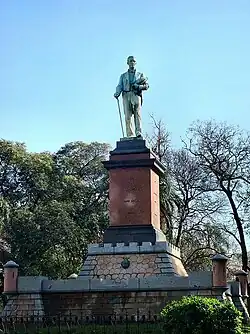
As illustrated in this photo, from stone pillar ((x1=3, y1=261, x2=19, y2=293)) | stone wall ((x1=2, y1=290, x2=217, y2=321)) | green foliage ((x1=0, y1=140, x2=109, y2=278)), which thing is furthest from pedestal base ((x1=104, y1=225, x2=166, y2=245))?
green foliage ((x1=0, y1=140, x2=109, y2=278))

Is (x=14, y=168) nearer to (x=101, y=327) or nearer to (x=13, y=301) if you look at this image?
(x=13, y=301)

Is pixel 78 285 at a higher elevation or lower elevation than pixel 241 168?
lower

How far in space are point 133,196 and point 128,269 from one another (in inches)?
106

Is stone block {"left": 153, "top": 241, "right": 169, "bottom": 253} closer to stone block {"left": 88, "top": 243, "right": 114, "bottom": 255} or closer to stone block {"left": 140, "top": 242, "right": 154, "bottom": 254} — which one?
stone block {"left": 140, "top": 242, "right": 154, "bottom": 254}

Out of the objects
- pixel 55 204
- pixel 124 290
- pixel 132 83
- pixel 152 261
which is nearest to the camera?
pixel 124 290

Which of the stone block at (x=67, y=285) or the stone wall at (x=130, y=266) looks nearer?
the stone block at (x=67, y=285)

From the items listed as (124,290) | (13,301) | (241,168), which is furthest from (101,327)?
(241,168)

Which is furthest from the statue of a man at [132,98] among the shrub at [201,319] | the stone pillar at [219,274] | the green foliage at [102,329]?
the shrub at [201,319]

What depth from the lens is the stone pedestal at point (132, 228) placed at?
70.6 ft

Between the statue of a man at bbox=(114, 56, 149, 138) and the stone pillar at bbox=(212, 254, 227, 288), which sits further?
the statue of a man at bbox=(114, 56, 149, 138)

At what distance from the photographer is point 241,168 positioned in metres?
33.7

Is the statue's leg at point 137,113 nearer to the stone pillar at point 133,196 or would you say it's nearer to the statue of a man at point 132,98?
the statue of a man at point 132,98

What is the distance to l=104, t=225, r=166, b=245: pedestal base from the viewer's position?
22138 millimetres

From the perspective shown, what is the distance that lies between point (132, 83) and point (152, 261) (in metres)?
6.82
